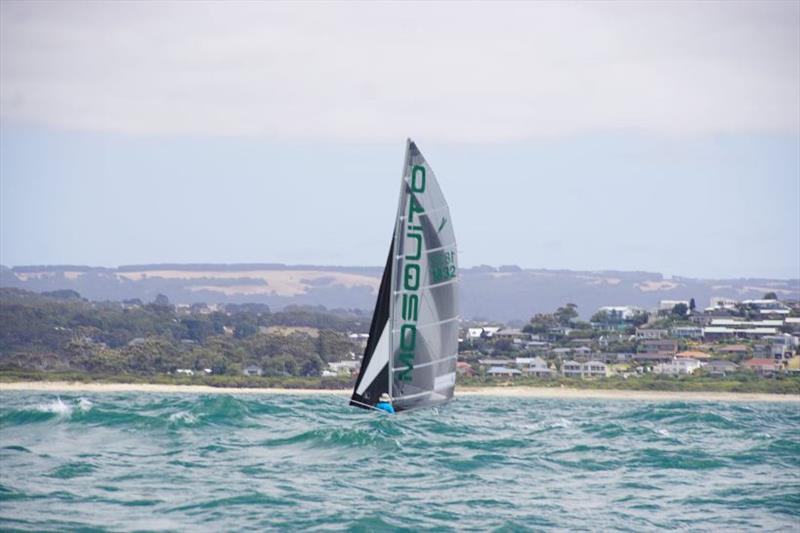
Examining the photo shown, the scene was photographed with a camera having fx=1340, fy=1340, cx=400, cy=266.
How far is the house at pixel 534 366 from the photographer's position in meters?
136

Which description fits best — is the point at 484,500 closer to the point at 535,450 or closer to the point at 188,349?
the point at 535,450

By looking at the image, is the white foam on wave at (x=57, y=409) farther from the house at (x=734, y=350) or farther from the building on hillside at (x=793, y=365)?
the house at (x=734, y=350)

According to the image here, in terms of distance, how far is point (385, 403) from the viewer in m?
38.7

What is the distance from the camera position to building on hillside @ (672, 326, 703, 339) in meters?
159

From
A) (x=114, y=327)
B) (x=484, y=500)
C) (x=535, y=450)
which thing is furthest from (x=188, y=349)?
(x=484, y=500)

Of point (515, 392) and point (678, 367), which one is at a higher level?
point (678, 367)

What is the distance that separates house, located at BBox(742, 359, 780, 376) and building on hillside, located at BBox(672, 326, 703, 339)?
63.2ft

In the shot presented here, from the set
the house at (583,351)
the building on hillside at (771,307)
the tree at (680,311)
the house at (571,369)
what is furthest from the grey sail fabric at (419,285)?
the building on hillside at (771,307)

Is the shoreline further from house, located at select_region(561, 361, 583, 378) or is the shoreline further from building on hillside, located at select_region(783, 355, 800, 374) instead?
building on hillside, located at select_region(783, 355, 800, 374)

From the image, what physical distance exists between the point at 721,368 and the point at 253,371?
4725cm

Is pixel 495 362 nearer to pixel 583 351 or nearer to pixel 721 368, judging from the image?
pixel 583 351

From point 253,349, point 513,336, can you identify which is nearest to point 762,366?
point 513,336

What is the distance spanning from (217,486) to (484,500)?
6577 millimetres

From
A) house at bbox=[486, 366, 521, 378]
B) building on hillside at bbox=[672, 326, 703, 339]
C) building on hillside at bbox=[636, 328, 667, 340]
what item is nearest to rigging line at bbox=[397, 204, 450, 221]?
house at bbox=[486, 366, 521, 378]
